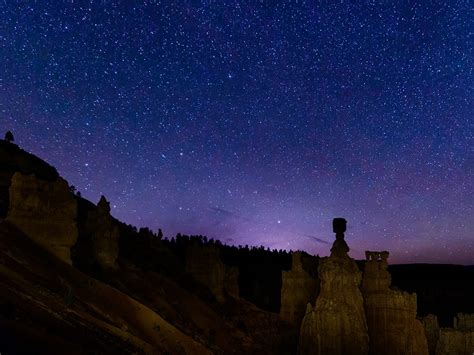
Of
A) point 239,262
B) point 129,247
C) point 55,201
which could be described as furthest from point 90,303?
point 239,262

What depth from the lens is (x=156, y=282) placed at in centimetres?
5409

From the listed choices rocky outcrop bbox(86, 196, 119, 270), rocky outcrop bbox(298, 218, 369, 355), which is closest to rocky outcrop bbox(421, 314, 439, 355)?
rocky outcrop bbox(298, 218, 369, 355)

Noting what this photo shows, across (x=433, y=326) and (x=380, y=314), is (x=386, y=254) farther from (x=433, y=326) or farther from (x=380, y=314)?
(x=433, y=326)

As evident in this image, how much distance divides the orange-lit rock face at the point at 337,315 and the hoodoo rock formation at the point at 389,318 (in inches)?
105

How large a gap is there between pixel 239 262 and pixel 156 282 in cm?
8227

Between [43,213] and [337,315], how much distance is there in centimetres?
2263

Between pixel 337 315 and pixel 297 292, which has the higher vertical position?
pixel 297 292

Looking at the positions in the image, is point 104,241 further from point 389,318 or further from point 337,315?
point 389,318

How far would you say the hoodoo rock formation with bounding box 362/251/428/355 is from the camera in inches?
1778

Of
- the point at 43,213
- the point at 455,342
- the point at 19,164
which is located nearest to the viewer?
the point at 43,213

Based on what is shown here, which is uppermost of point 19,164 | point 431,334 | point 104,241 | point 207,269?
point 19,164

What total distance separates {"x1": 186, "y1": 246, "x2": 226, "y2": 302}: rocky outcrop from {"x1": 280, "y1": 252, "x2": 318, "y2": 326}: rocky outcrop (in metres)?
14.1

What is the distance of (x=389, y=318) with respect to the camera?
4566cm

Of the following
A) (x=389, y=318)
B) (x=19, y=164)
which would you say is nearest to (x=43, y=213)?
(x=389, y=318)
